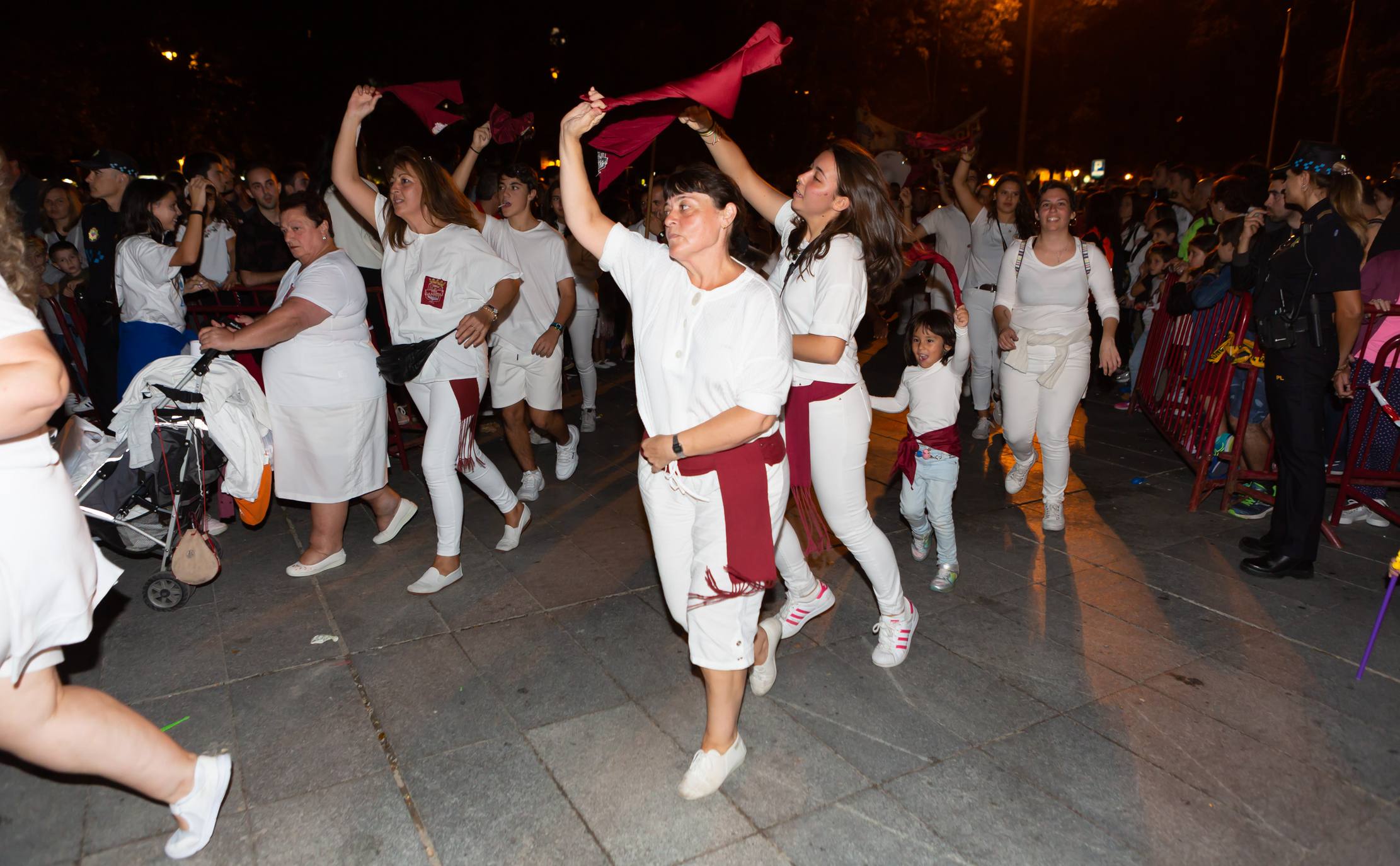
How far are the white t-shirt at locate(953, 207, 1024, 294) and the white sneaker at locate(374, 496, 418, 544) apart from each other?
5.14 metres

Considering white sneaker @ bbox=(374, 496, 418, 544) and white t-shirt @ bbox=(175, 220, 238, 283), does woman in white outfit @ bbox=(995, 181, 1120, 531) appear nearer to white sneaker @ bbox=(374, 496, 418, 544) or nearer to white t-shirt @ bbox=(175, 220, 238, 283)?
white sneaker @ bbox=(374, 496, 418, 544)

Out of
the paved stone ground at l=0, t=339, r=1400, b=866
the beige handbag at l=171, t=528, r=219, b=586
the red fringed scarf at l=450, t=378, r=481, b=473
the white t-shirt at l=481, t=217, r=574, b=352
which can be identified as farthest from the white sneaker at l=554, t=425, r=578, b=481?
the beige handbag at l=171, t=528, r=219, b=586

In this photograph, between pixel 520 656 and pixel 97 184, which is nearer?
pixel 520 656

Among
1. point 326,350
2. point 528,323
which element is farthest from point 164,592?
point 528,323

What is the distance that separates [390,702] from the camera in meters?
3.57

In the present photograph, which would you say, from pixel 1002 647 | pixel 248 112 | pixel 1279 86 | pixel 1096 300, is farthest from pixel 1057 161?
pixel 1002 647

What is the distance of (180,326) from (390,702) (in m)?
3.19

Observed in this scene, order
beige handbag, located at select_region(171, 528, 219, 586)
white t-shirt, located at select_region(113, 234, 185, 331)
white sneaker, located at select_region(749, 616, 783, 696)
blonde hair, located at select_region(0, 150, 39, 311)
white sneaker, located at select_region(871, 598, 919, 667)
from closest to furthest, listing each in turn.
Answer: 1. blonde hair, located at select_region(0, 150, 39, 311)
2. white sneaker, located at select_region(749, 616, 783, 696)
3. white sneaker, located at select_region(871, 598, 919, 667)
4. beige handbag, located at select_region(171, 528, 219, 586)
5. white t-shirt, located at select_region(113, 234, 185, 331)

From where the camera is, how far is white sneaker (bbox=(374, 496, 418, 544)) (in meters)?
5.36

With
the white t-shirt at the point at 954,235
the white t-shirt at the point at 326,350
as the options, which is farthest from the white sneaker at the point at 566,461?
the white t-shirt at the point at 954,235

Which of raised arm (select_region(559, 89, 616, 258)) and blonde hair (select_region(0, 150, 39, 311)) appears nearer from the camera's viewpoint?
blonde hair (select_region(0, 150, 39, 311))

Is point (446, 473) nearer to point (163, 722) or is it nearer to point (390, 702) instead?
point (390, 702)

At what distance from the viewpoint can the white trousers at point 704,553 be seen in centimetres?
285

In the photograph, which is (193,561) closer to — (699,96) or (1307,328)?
(699,96)
